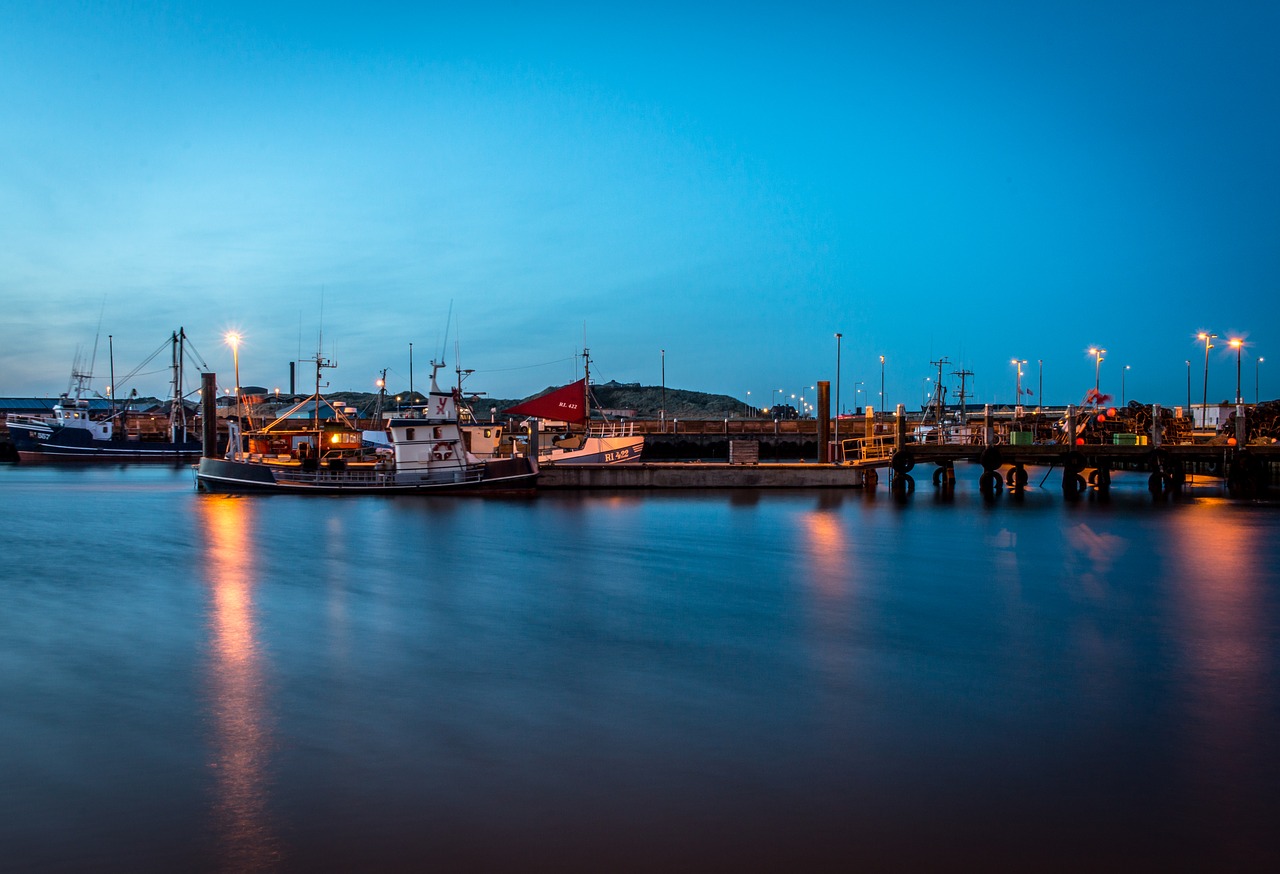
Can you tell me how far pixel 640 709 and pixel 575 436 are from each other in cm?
3679

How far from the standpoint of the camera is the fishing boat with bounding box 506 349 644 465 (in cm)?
4397

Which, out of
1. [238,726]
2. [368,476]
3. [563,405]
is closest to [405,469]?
[368,476]

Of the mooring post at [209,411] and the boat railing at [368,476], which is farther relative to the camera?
the mooring post at [209,411]

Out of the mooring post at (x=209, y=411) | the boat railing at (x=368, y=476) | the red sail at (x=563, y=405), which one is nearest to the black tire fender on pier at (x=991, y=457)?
the red sail at (x=563, y=405)

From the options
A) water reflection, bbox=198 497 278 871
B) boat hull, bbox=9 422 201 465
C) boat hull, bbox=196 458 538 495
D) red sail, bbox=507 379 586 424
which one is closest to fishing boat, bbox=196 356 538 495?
boat hull, bbox=196 458 538 495

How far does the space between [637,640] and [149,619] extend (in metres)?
8.46

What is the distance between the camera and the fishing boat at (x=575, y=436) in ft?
144

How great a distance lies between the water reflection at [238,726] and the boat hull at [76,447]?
6182 cm

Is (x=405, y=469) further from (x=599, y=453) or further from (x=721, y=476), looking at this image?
(x=721, y=476)

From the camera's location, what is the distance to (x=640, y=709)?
1073 centimetres

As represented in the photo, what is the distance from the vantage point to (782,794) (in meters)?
7.99

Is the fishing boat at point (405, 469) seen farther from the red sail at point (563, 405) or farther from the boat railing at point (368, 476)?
the red sail at point (563, 405)

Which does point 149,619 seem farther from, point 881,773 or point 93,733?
point 881,773

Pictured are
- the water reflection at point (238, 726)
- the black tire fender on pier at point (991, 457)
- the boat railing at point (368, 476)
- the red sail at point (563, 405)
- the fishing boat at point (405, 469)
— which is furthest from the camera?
the red sail at point (563, 405)
